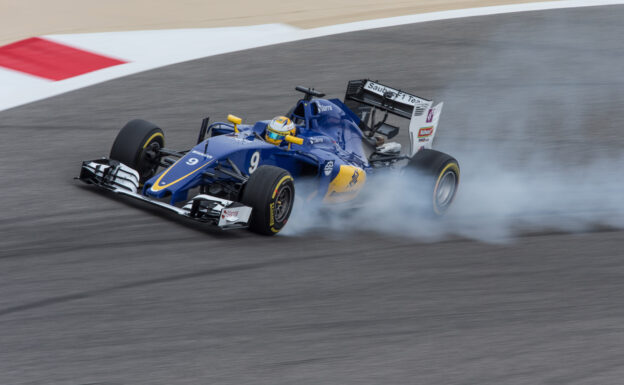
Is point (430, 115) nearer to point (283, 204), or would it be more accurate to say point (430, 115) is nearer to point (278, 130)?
point (278, 130)

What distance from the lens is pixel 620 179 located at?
34.6 ft

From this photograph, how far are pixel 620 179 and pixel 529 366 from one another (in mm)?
5500

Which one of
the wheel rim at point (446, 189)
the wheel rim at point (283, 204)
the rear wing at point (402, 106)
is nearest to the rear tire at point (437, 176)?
the wheel rim at point (446, 189)

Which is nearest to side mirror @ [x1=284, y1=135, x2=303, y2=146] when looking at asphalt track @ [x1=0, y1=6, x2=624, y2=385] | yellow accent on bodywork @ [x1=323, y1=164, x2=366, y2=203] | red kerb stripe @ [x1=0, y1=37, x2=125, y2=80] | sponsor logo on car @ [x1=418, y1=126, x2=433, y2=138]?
yellow accent on bodywork @ [x1=323, y1=164, x2=366, y2=203]

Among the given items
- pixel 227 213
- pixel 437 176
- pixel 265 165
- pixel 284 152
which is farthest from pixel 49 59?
pixel 437 176

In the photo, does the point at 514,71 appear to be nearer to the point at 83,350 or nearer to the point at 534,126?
the point at 534,126

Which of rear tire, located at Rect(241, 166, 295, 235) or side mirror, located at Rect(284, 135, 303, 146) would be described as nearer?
rear tire, located at Rect(241, 166, 295, 235)

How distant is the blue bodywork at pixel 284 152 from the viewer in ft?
25.0

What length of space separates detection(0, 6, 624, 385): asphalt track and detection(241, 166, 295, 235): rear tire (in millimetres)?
188

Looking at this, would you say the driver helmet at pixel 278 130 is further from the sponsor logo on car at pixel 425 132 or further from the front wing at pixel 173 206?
the sponsor logo on car at pixel 425 132

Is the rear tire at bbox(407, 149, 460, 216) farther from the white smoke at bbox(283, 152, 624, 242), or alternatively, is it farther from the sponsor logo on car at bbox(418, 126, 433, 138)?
the sponsor logo on car at bbox(418, 126, 433, 138)

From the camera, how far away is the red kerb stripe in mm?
11922

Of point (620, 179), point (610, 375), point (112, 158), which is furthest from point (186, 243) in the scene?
point (620, 179)

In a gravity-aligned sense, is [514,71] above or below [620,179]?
above
